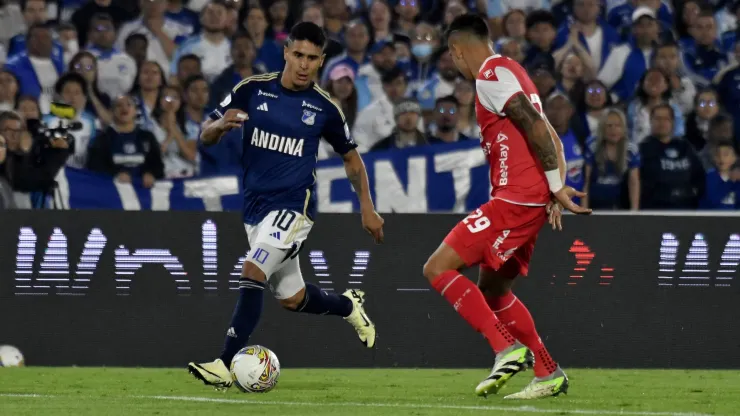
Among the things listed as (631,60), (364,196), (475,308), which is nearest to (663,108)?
(631,60)

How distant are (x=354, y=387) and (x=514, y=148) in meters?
2.26

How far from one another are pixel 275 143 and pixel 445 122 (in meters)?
4.49

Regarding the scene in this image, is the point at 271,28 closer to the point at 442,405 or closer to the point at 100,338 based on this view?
the point at 100,338

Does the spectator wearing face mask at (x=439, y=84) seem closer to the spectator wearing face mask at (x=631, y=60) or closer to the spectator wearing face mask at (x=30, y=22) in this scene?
the spectator wearing face mask at (x=631, y=60)

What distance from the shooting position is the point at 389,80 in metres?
13.5

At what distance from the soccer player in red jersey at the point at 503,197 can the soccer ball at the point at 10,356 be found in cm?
470

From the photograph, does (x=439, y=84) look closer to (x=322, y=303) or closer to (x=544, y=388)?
(x=322, y=303)

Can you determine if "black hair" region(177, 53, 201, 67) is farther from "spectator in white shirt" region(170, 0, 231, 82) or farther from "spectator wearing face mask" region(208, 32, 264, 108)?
"spectator wearing face mask" region(208, 32, 264, 108)

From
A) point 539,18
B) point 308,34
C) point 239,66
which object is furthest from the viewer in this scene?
point 539,18

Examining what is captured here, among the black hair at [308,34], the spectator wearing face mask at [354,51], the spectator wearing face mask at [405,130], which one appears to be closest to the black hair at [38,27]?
the spectator wearing face mask at [354,51]

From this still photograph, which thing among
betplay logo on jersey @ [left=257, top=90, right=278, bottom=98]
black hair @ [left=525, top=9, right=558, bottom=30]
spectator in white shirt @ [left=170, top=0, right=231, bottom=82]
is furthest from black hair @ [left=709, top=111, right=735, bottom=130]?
betplay logo on jersey @ [left=257, top=90, right=278, bottom=98]

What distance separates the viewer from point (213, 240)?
37.1 feet

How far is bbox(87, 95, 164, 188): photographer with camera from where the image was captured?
12.1 m

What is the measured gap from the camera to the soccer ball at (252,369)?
8094 millimetres
